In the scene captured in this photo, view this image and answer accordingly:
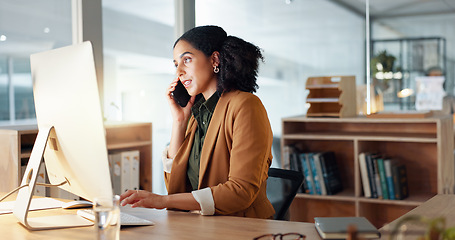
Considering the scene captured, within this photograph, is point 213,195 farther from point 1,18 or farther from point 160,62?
point 160,62

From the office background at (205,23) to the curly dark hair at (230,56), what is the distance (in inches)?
50.7

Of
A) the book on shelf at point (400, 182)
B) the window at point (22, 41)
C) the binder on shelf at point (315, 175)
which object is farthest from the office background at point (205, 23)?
the book on shelf at point (400, 182)

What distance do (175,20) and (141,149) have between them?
122 cm

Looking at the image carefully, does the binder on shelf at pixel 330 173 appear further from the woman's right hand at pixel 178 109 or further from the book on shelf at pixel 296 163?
the woman's right hand at pixel 178 109

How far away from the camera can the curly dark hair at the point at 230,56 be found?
79.5 inches

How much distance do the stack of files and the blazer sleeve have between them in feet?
5.55

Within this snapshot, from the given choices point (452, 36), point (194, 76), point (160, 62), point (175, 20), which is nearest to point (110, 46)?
point (160, 62)

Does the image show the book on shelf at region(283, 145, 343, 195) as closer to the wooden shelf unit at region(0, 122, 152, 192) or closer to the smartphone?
the wooden shelf unit at region(0, 122, 152, 192)

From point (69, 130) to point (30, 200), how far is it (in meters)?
0.27

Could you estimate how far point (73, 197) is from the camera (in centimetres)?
287

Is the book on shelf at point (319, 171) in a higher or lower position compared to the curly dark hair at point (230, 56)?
lower

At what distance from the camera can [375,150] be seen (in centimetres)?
363

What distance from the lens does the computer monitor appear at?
1.36m

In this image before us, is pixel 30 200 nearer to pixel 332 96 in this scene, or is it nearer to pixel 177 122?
pixel 177 122
